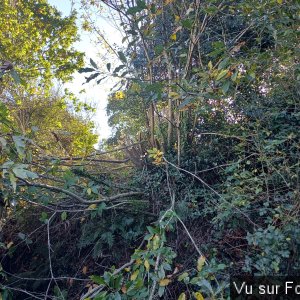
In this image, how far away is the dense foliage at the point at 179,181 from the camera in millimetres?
2201

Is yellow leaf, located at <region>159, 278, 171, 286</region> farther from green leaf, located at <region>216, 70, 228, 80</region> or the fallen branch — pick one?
green leaf, located at <region>216, 70, 228, 80</region>

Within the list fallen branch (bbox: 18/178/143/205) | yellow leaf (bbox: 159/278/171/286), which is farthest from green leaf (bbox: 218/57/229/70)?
fallen branch (bbox: 18/178/143/205)

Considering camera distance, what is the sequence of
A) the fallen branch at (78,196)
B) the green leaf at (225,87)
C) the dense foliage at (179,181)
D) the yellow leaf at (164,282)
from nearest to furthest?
1. the yellow leaf at (164,282)
2. the green leaf at (225,87)
3. the dense foliage at (179,181)
4. the fallen branch at (78,196)

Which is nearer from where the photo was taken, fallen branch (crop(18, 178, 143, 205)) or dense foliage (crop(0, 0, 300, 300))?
dense foliage (crop(0, 0, 300, 300))

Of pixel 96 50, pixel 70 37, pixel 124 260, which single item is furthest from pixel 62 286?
pixel 70 37

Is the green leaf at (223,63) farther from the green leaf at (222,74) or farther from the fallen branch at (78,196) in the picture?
the fallen branch at (78,196)

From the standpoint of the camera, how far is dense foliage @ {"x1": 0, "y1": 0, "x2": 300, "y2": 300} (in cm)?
220

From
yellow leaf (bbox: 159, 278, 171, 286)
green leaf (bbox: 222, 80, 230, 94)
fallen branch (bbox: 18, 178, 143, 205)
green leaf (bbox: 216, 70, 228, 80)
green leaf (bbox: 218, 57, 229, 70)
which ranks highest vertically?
green leaf (bbox: 218, 57, 229, 70)

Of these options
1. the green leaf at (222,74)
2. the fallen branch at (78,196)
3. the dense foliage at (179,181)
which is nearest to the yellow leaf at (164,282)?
the dense foliage at (179,181)

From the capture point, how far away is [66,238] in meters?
3.26

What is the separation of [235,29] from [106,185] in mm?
2447

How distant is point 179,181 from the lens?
Answer: 3.24 metres

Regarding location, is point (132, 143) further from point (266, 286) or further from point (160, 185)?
point (266, 286)

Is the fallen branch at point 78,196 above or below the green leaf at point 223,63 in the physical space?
below
